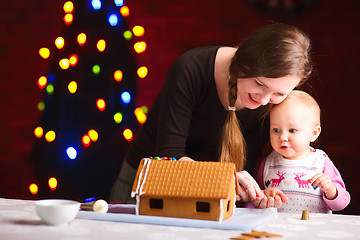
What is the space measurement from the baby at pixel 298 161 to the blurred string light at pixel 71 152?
5.61 ft

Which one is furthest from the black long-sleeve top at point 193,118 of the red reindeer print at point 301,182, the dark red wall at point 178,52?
the dark red wall at point 178,52

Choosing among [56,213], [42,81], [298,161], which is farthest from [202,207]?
[42,81]

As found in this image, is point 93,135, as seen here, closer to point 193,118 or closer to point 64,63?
point 64,63

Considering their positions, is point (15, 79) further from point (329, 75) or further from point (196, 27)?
point (329, 75)

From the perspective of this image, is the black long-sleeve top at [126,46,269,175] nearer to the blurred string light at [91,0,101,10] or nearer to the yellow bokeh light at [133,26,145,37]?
the blurred string light at [91,0,101,10]

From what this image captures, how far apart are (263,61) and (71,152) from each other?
79.3 inches

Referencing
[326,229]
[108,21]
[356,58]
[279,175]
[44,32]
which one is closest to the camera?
[326,229]

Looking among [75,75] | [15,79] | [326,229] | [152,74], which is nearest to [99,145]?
[75,75]

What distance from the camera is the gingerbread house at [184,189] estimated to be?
1255 mm

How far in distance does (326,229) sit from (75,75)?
2328 millimetres

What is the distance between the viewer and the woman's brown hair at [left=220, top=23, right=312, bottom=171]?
162 centimetres

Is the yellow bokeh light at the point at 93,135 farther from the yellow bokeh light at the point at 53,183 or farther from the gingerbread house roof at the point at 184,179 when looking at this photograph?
the gingerbread house roof at the point at 184,179

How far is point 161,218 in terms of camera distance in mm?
1251

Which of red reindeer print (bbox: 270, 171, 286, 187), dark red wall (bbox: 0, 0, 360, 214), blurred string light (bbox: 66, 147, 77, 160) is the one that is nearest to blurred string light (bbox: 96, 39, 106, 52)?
dark red wall (bbox: 0, 0, 360, 214)
